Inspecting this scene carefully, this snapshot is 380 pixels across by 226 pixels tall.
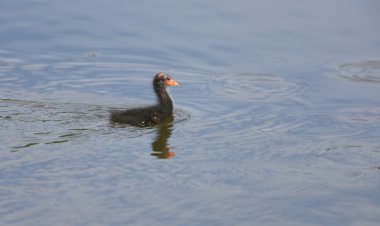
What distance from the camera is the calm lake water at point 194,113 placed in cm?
802

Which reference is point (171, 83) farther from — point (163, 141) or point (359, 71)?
point (359, 71)

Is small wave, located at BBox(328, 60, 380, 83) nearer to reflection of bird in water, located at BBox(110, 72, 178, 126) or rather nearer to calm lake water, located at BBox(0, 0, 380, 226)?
calm lake water, located at BBox(0, 0, 380, 226)

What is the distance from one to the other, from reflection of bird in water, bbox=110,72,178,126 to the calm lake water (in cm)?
15

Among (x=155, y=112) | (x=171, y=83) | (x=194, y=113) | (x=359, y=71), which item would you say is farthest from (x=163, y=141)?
(x=359, y=71)

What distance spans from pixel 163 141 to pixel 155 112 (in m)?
1.00

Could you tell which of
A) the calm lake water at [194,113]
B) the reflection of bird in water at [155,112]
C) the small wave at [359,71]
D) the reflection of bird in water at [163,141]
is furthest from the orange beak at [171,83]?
the small wave at [359,71]

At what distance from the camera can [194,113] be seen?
37.3ft

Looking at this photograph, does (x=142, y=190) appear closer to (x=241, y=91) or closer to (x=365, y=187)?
(x=365, y=187)

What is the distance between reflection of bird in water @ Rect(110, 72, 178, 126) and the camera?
10945mm

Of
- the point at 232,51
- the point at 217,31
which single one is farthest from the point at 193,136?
the point at 217,31

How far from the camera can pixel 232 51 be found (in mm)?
13797

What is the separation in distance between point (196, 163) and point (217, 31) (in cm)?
583

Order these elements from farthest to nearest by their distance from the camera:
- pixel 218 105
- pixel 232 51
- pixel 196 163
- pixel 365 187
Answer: pixel 232 51 < pixel 218 105 < pixel 196 163 < pixel 365 187

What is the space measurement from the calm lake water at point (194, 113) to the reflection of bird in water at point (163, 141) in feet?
0.08
